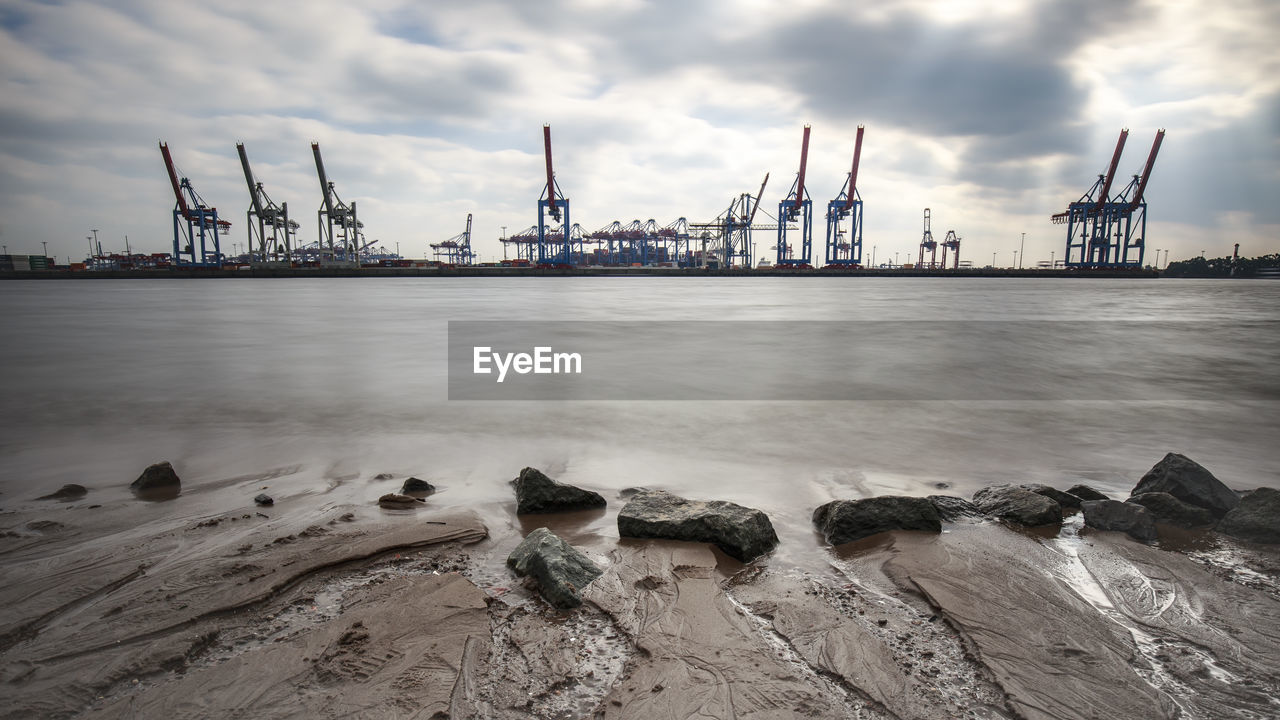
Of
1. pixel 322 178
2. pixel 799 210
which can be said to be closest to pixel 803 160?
pixel 799 210

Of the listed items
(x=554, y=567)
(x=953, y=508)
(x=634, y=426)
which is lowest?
(x=634, y=426)

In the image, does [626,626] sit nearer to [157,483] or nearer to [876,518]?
[876,518]

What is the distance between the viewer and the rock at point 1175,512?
3.21 m

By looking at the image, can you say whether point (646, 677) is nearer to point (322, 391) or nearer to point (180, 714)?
point (180, 714)

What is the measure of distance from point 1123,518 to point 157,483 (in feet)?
18.9

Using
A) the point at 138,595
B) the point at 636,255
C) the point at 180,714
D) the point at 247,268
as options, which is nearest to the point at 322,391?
the point at 138,595

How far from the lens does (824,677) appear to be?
1905mm

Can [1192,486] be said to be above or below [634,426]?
above

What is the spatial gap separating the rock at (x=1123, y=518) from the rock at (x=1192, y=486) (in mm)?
344

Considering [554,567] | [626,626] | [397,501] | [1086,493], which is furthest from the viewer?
[1086,493]

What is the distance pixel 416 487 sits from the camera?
12.4ft

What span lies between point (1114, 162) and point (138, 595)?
96.0 metres

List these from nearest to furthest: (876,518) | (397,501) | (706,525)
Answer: (706,525)
(876,518)
(397,501)

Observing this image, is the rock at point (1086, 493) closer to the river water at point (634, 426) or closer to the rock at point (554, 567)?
→ the river water at point (634, 426)
